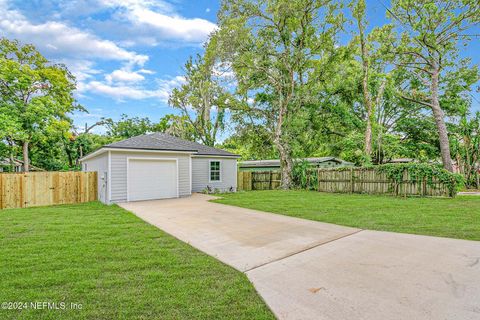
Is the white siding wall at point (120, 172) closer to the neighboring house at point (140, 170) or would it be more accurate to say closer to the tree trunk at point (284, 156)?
the neighboring house at point (140, 170)

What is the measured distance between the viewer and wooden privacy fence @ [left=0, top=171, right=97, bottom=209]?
9.20 m

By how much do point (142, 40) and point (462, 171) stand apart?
2066cm

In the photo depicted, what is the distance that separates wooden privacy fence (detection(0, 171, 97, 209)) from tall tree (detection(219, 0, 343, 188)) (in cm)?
1072

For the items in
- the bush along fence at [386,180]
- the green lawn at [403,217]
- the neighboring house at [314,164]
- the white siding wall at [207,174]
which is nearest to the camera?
the green lawn at [403,217]

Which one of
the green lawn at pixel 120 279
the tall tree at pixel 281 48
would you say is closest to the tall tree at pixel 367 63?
the tall tree at pixel 281 48

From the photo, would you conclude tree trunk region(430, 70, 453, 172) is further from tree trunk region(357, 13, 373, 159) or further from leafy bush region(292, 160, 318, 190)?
leafy bush region(292, 160, 318, 190)

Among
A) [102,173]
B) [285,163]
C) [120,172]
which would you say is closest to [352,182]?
[285,163]

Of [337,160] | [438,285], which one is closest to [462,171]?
[337,160]

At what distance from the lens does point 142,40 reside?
531 inches

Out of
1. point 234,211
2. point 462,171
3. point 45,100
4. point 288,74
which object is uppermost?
point 288,74

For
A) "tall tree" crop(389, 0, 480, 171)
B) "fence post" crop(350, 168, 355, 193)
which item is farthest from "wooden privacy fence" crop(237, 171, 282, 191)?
"tall tree" crop(389, 0, 480, 171)

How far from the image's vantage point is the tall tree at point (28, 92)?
51.7 ft

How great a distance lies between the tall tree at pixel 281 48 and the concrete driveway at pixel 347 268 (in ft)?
38.2

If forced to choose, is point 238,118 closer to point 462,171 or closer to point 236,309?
point 462,171
